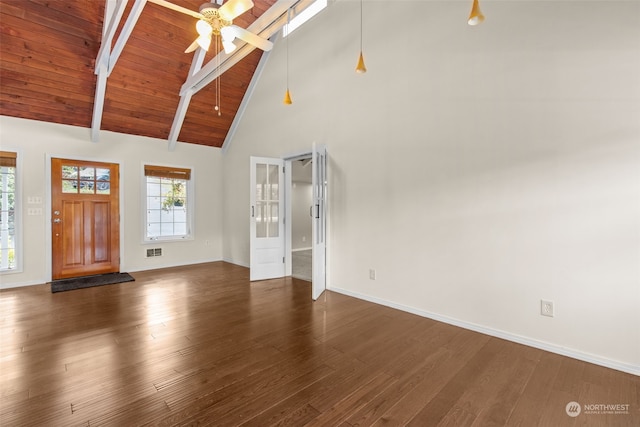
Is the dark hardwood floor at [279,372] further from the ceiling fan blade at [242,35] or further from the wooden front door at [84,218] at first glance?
the ceiling fan blade at [242,35]

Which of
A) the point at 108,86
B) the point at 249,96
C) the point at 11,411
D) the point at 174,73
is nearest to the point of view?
the point at 11,411

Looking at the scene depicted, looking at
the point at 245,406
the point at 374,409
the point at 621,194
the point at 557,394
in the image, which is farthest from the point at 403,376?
the point at 621,194

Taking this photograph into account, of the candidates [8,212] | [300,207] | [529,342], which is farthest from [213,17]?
[300,207]

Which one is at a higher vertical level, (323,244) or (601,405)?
(323,244)

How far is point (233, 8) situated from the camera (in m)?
2.48

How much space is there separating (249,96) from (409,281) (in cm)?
488

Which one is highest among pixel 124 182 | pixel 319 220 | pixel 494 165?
pixel 124 182

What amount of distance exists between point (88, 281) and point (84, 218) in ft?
3.84

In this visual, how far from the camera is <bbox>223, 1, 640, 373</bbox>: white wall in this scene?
223 cm

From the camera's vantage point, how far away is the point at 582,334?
7.77 ft

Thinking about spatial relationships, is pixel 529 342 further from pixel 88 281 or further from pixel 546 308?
pixel 88 281

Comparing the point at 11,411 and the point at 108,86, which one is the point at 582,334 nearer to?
the point at 11,411

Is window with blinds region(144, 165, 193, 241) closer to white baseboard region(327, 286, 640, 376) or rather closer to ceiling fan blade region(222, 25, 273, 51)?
ceiling fan blade region(222, 25, 273, 51)

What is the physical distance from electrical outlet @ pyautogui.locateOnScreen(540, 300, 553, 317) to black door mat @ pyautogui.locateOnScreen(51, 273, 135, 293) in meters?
5.68
